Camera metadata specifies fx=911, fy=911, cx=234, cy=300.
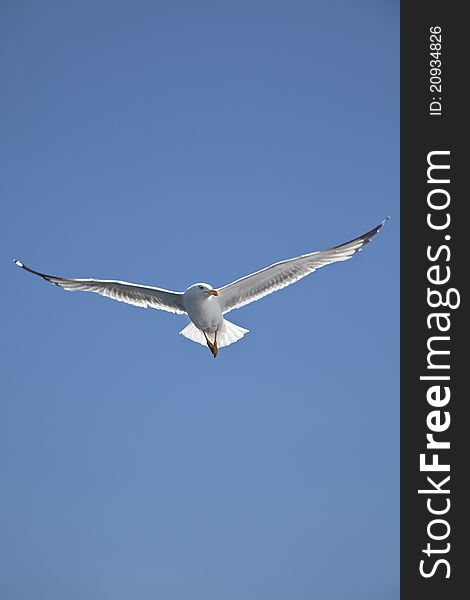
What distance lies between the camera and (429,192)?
20.8ft

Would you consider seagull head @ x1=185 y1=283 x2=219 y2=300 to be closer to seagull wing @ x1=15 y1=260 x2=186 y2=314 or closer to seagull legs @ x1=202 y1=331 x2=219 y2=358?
seagull wing @ x1=15 y1=260 x2=186 y2=314

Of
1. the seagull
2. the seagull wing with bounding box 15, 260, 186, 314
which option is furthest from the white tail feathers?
the seagull wing with bounding box 15, 260, 186, 314

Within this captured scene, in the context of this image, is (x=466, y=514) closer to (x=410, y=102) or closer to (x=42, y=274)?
(x=410, y=102)

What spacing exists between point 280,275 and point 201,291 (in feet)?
2.12

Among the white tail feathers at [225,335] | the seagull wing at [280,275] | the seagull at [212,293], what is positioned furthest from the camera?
the white tail feathers at [225,335]

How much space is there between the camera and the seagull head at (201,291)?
283 inches

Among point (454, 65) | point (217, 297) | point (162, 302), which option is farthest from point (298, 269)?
point (454, 65)

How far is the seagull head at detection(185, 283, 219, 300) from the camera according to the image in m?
7.19

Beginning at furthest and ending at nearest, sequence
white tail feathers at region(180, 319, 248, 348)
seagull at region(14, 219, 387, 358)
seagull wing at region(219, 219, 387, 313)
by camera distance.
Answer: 1. white tail feathers at region(180, 319, 248, 348)
2. seagull at region(14, 219, 387, 358)
3. seagull wing at region(219, 219, 387, 313)

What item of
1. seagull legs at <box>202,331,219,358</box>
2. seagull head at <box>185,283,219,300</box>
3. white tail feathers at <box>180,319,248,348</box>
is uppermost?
seagull head at <box>185,283,219,300</box>

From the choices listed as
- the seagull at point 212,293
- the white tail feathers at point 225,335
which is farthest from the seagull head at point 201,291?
the white tail feathers at point 225,335

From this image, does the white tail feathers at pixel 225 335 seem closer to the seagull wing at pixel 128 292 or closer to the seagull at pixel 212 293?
the seagull at pixel 212 293

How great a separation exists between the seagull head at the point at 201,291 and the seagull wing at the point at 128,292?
14cm

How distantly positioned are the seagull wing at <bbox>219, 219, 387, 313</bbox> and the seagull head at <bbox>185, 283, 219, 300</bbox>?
11 centimetres
